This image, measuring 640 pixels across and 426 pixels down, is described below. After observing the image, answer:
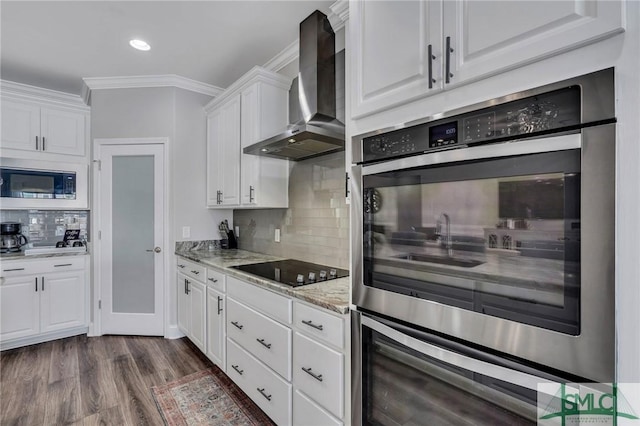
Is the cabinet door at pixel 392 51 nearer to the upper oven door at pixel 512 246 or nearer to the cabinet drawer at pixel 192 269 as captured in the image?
the upper oven door at pixel 512 246

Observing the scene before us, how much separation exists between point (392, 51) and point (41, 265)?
152 inches

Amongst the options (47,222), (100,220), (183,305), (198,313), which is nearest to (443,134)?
(198,313)

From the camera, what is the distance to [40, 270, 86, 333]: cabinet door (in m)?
3.28

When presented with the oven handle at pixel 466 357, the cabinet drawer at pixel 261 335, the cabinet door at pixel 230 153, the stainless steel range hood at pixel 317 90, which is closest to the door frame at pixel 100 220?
the cabinet door at pixel 230 153

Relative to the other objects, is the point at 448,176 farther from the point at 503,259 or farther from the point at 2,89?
the point at 2,89

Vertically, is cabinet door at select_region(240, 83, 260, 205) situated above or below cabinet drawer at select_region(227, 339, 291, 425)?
above

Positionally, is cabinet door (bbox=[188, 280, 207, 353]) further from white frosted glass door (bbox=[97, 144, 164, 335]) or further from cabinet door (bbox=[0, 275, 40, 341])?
cabinet door (bbox=[0, 275, 40, 341])

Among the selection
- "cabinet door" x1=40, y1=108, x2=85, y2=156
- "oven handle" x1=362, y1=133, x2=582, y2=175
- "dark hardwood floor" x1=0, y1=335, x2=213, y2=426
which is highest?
"cabinet door" x1=40, y1=108, x2=85, y2=156

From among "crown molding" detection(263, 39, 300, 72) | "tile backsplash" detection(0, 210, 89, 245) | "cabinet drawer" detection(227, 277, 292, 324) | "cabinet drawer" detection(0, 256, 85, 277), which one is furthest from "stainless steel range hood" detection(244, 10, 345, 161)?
"tile backsplash" detection(0, 210, 89, 245)

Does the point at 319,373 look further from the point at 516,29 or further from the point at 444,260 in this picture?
the point at 516,29

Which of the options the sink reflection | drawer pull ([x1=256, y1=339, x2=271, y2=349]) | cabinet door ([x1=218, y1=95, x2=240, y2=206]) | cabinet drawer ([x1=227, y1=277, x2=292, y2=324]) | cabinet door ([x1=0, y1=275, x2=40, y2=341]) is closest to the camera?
the sink reflection

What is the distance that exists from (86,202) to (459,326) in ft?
13.5

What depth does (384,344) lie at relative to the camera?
1291mm

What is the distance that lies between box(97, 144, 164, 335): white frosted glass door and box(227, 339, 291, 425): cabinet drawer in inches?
60.7
